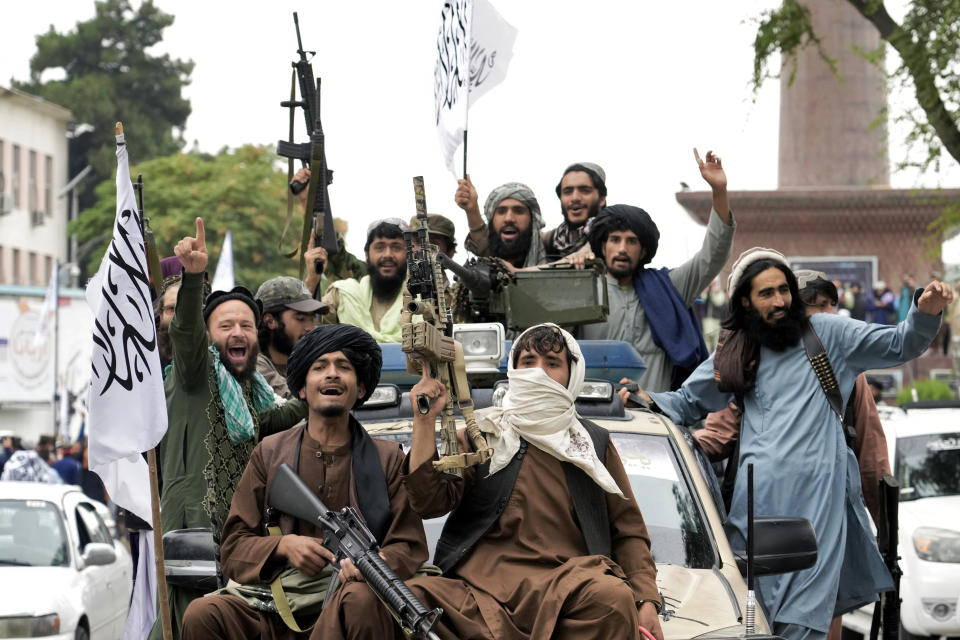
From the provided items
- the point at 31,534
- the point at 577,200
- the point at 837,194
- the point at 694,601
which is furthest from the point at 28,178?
the point at 694,601

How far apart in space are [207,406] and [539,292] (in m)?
1.81

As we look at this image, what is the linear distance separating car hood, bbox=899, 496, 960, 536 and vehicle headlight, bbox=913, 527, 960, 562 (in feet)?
0.21

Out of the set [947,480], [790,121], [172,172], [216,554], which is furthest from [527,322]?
[172,172]

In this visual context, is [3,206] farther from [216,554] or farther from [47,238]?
[216,554]

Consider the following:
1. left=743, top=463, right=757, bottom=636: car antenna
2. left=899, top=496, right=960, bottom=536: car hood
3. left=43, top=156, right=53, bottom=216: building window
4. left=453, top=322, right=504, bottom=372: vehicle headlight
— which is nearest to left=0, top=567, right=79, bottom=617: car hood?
left=899, top=496, right=960, bottom=536: car hood

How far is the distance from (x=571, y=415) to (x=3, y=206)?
203 feet

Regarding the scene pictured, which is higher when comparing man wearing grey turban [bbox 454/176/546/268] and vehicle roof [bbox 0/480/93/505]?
man wearing grey turban [bbox 454/176/546/268]

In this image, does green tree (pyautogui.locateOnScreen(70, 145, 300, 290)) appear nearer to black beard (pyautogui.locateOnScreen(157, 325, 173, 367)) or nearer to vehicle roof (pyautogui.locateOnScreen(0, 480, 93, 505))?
vehicle roof (pyautogui.locateOnScreen(0, 480, 93, 505))

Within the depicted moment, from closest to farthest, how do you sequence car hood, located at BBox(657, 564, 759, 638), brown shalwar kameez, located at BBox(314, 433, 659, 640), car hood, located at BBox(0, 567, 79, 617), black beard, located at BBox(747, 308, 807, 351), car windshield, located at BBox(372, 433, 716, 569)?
brown shalwar kameez, located at BBox(314, 433, 659, 640)
car hood, located at BBox(657, 564, 759, 638)
car windshield, located at BBox(372, 433, 716, 569)
black beard, located at BBox(747, 308, 807, 351)
car hood, located at BBox(0, 567, 79, 617)

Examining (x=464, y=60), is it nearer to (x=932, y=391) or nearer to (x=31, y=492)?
(x=31, y=492)

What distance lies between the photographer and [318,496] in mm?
5918

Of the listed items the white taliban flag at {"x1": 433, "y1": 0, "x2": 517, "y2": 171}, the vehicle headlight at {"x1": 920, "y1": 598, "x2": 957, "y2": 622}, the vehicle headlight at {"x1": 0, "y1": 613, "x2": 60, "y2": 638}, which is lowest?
the vehicle headlight at {"x1": 0, "y1": 613, "x2": 60, "y2": 638}

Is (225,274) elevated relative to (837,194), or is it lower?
lower

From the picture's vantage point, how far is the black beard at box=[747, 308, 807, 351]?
7.54m
